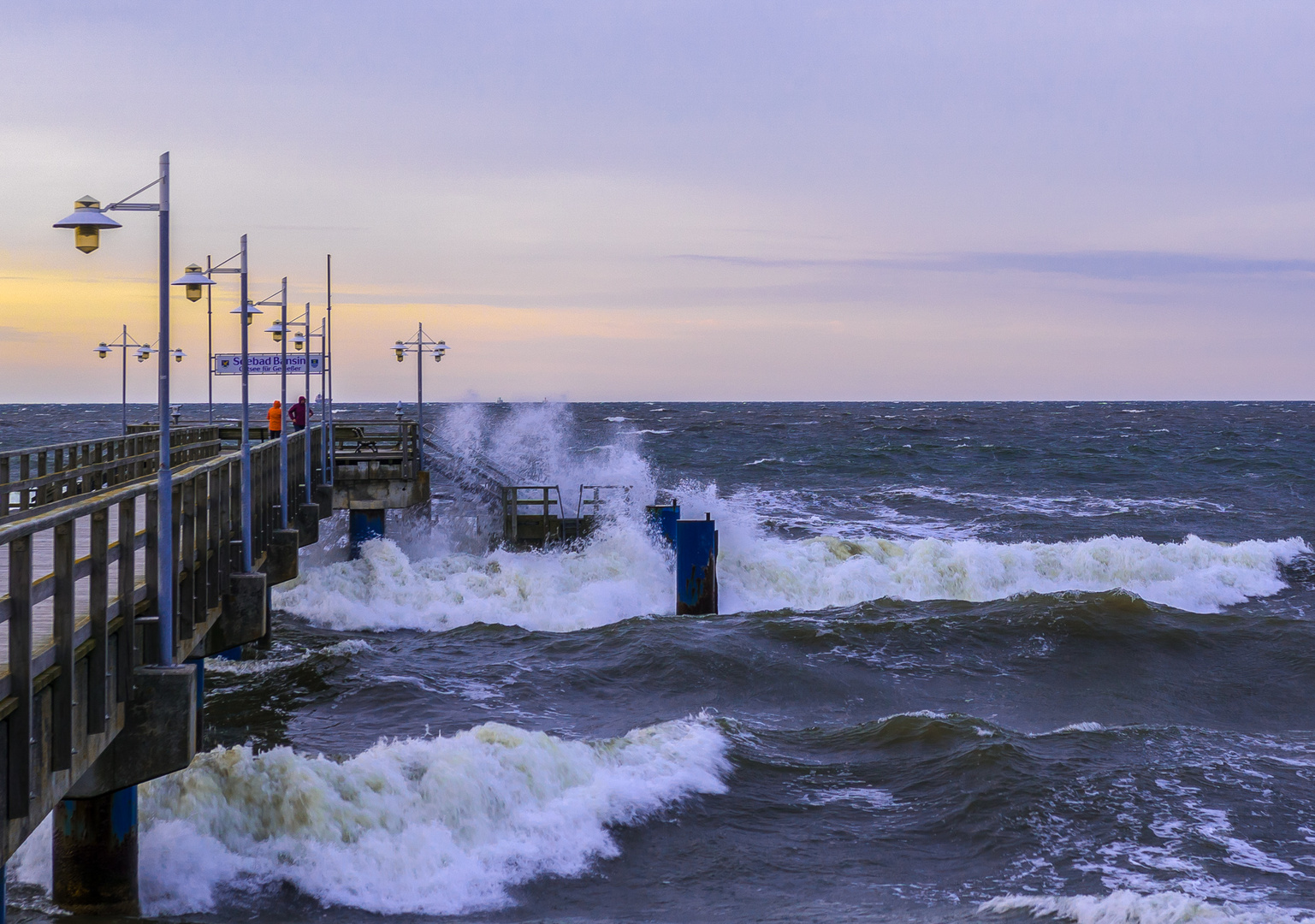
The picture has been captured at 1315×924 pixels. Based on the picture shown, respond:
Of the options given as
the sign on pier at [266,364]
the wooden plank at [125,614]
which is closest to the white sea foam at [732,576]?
the sign on pier at [266,364]

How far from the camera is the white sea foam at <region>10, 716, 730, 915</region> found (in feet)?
31.1

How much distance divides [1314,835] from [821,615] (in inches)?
451

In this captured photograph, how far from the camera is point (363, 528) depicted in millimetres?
26422

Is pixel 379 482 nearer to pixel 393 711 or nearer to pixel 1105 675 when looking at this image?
pixel 393 711

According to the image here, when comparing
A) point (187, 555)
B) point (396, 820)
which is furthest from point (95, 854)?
point (396, 820)

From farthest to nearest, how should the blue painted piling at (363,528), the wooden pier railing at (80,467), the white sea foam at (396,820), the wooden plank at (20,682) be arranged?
the blue painted piling at (363,528) < the wooden pier railing at (80,467) < the white sea foam at (396,820) < the wooden plank at (20,682)

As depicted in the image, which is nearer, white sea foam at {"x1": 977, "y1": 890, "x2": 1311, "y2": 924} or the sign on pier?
white sea foam at {"x1": 977, "y1": 890, "x2": 1311, "y2": 924}

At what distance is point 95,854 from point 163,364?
3944 mm

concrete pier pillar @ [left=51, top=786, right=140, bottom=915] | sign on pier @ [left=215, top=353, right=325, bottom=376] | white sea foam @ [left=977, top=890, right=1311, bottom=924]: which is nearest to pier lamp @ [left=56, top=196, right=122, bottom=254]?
concrete pier pillar @ [left=51, top=786, right=140, bottom=915]

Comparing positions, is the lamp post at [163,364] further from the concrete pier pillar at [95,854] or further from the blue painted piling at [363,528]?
the blue painted piling at [363,528]

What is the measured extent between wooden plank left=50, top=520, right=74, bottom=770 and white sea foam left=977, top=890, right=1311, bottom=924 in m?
6.76

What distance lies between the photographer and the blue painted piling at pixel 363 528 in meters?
26.2

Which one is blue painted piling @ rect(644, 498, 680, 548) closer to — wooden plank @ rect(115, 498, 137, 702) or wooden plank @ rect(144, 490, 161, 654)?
wooden plank @ rect(144, 490, 161, 654)

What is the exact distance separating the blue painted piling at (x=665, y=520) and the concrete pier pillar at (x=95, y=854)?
52.9 ft
